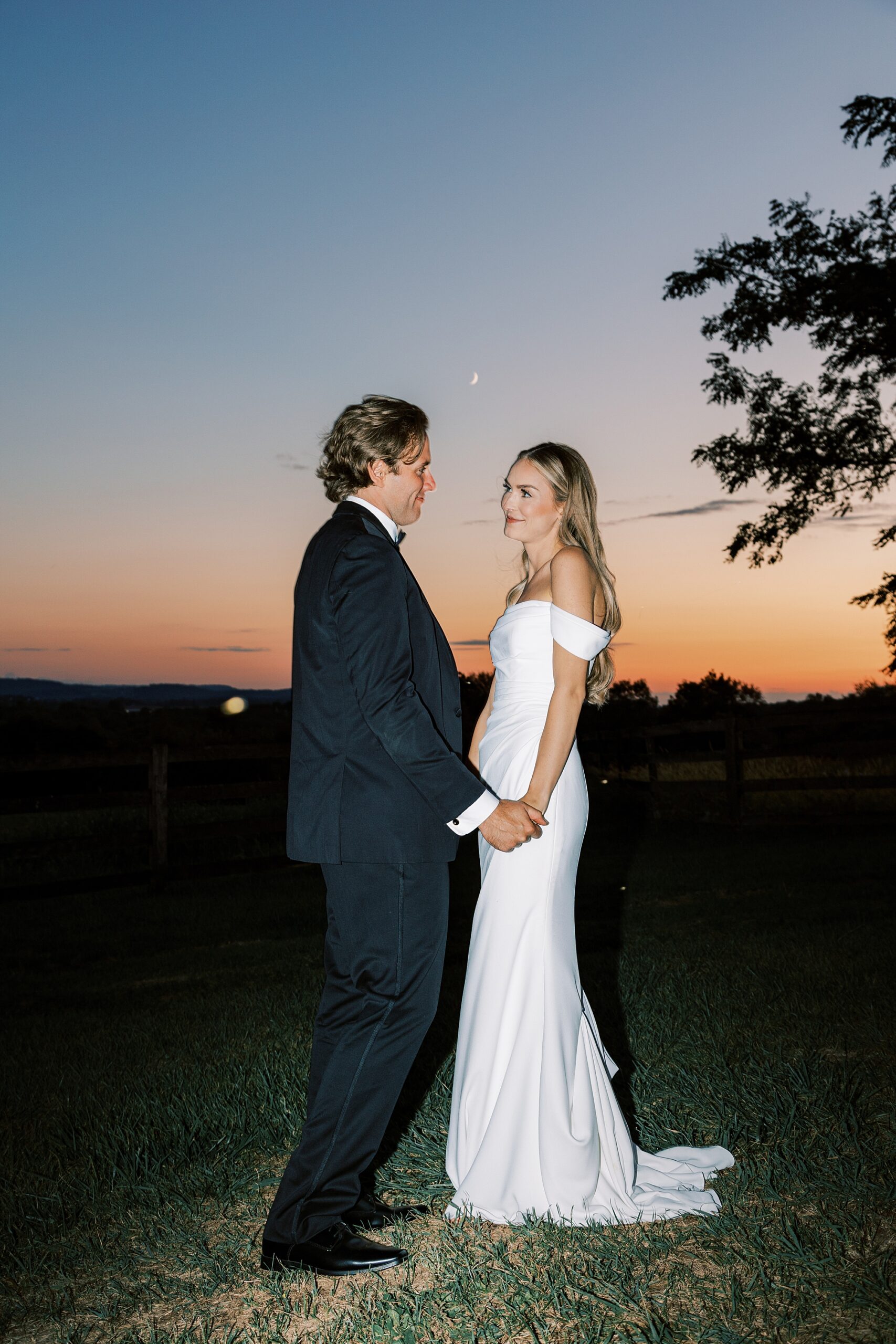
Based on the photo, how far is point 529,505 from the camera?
3.47 m

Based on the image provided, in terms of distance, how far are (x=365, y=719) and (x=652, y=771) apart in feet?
48.2

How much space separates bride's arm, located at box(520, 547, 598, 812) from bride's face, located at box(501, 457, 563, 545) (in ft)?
0.52

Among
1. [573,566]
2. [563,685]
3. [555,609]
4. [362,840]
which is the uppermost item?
[573,566]

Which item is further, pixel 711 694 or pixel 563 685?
pixel 711 694

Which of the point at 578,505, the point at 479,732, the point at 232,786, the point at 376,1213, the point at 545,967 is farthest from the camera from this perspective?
the point at 232,786

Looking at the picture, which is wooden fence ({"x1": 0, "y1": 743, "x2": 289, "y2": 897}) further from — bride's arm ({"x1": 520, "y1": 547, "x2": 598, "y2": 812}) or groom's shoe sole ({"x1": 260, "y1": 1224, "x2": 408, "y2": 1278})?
bride's arm ({"x1": 520, "y1": 547, "x2": 598, "y2": 812})

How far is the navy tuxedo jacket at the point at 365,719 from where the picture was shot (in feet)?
9.30

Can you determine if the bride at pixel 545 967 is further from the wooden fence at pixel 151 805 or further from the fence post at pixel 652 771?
the fence post at pixel 652 771

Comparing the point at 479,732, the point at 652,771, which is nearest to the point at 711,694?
the point at 652,771

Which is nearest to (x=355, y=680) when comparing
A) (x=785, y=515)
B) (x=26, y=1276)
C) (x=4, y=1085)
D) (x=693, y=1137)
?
(x=26, y=1276)

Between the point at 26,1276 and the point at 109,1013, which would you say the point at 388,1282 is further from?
the point at 109,1013

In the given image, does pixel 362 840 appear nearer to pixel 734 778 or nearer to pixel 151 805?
pixel 151 805

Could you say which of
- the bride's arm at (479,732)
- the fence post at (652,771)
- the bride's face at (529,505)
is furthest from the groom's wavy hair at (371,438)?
the fence post at (652,771)

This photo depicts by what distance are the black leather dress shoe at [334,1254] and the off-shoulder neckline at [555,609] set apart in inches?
73.3
